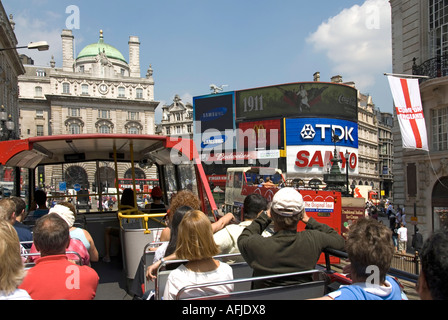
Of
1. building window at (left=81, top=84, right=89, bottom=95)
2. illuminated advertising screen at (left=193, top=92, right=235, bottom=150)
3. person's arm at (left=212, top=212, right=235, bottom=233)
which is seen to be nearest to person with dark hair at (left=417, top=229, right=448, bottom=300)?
person's arm at (left=212, top=212, right=235, bottom=233)

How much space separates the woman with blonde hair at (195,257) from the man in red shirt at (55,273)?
0.64 m

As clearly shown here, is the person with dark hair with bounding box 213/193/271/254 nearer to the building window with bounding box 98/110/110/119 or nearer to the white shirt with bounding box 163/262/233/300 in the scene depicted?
the white shirt with bounding box 163/262/233/300

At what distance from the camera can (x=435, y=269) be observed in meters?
1.85

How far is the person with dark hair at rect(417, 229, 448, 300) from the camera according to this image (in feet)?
6.00

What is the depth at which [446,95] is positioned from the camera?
57.1 feet

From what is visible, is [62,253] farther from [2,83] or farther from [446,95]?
[2,83]

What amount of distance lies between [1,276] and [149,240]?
11.3ft

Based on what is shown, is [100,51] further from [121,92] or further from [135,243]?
[135,243]

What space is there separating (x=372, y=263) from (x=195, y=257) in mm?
1359

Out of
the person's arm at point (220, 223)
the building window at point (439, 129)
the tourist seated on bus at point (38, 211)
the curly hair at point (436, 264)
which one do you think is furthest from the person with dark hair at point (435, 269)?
the building window at point (439, 129)

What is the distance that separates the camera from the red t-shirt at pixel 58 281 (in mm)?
2652

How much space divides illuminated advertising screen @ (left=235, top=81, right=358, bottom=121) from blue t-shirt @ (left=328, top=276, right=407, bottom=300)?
1974 inches
